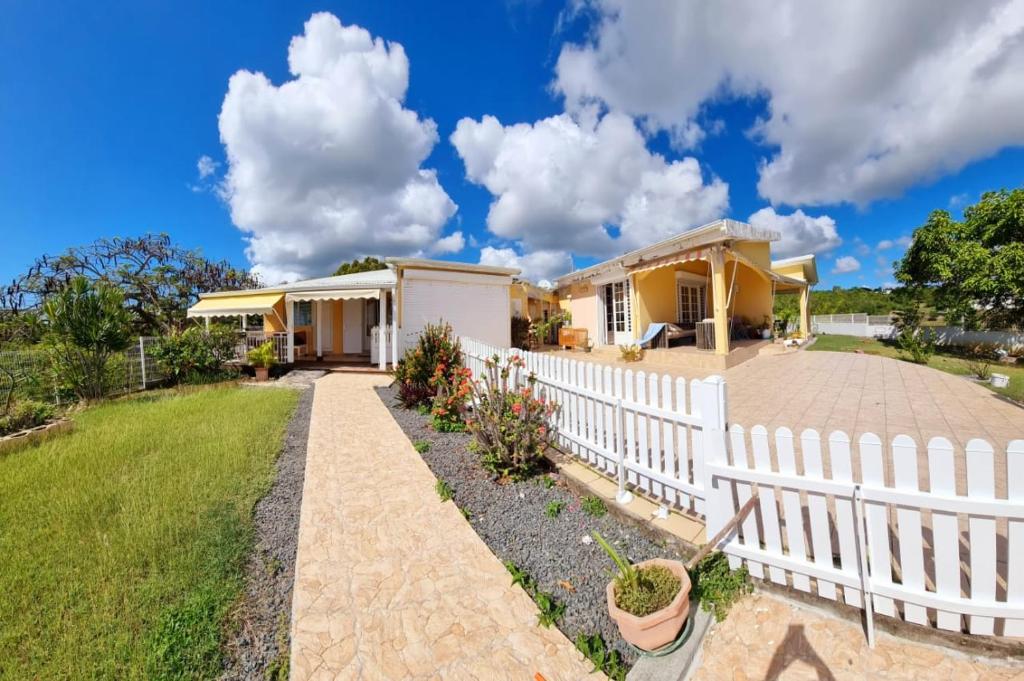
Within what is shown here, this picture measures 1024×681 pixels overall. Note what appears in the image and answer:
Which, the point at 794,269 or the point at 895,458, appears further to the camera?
the point at 794,269

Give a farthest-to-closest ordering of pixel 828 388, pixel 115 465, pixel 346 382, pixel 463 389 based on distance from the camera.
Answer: pixel 346 382, pixel 828 388, pixel 463 389, pixel 115 465

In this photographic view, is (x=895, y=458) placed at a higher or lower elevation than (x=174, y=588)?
higher

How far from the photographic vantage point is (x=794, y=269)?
22875mm

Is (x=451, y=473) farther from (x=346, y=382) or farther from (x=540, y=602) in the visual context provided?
(x=346, y=382)

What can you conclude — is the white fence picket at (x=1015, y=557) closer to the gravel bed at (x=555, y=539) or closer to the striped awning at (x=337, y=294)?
the gravel bed at (x=555, y=539)

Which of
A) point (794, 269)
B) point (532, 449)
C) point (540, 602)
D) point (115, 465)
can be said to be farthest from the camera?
point (794, 269)

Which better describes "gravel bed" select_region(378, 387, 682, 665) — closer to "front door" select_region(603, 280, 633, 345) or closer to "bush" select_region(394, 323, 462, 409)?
"bush" select_region(394, 323, 462, 409)

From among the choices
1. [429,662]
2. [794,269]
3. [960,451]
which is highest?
[794,269]

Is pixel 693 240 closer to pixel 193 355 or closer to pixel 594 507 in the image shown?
pixel 594 507

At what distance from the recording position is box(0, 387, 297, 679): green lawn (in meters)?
2.58

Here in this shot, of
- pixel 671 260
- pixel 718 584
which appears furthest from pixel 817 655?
pixel 671 260

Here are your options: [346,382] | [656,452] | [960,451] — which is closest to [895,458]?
[656,452]

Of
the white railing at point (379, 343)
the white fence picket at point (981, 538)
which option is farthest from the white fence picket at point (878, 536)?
the white railing at point (379, 343)

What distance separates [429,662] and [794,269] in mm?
27859
